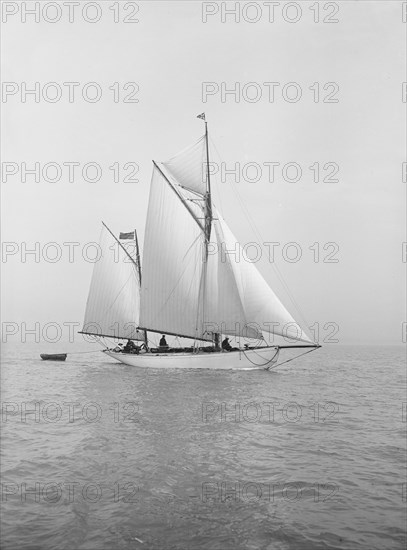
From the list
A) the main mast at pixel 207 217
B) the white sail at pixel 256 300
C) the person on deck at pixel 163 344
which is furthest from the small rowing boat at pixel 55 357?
the white sail at pixel 256 300

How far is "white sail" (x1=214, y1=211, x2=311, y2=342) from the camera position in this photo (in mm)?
38438

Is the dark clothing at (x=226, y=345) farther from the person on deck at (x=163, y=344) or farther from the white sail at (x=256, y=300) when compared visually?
→ the person on deck at (x=163, y=344)

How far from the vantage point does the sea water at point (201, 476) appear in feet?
26.3

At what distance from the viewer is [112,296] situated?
52156mm

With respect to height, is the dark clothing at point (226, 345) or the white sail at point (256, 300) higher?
the white sail at point (256, 300)

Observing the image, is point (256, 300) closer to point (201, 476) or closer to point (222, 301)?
point (222, 301)

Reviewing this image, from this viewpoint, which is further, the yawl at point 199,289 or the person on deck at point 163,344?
the person on deck at point 163,344

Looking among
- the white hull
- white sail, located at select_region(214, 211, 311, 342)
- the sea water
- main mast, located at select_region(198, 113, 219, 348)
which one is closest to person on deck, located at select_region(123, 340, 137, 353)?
the white hull

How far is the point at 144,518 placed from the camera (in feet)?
28.2

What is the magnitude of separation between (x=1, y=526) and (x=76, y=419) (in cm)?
1041

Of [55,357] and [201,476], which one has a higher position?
[201,476]

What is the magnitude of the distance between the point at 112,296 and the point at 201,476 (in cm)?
4213

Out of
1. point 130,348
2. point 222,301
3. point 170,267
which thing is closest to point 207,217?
point 170,267

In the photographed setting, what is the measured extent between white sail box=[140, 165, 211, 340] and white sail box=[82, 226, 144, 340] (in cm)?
847
